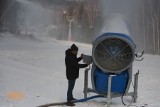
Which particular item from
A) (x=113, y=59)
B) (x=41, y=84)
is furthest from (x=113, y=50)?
(x=41, y=84)

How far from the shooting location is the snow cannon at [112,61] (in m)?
9.74

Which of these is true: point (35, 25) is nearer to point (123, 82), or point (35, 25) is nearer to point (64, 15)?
point (64, 15)

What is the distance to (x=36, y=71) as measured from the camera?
15.4 meters

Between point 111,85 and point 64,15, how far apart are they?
112 feet

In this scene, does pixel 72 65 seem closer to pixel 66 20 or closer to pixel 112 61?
pixel 112 61

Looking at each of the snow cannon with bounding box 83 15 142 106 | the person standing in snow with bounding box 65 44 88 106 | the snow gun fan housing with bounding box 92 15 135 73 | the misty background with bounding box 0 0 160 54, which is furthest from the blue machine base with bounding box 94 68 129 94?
the misty background with bounding box 0 0 160 54

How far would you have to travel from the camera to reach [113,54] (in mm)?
10000

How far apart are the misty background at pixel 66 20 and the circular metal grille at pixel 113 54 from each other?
23.2 metres

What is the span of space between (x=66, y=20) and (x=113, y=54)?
108ft

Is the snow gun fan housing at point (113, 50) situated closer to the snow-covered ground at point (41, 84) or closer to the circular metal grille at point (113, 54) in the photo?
the circular metal grille at point (113, 54)

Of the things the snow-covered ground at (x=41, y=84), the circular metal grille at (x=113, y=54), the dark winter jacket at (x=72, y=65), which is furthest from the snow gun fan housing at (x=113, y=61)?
the snow-covered ground at (x=41, y=84)

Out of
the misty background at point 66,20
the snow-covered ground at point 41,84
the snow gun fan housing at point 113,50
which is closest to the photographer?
the snow gun fan housing at point 113,50

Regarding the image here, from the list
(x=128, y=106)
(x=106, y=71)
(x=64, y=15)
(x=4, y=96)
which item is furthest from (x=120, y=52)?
(x=64, y=15)

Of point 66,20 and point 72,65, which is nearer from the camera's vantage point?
point 72,65
